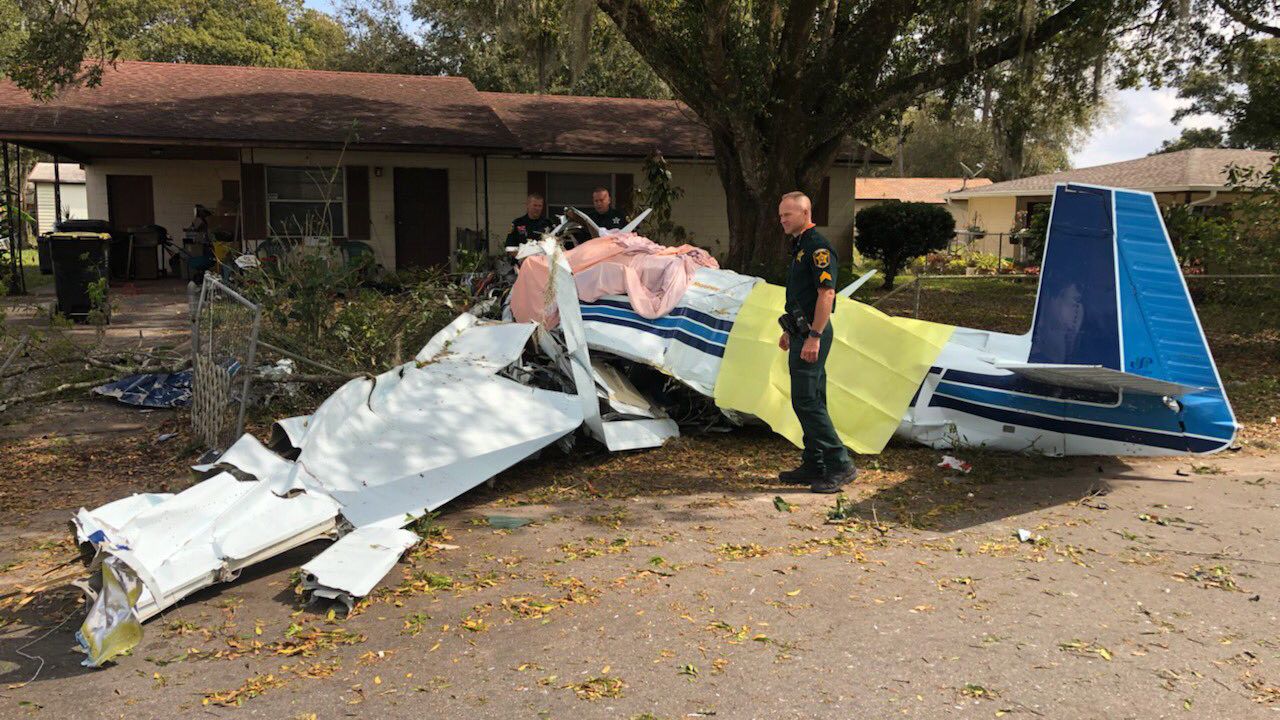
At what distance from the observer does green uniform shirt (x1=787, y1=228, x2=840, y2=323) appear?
5.91 m

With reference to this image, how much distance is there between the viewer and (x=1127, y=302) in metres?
6.05

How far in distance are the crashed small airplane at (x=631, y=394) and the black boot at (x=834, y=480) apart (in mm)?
463

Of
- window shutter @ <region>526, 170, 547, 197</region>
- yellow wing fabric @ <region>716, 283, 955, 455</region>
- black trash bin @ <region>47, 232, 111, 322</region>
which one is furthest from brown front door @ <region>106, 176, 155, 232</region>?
yellow wing fabric @ <region>716, 283, 955, 455</region>

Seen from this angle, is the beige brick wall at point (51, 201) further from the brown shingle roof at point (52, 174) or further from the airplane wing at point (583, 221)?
the airplane wing at point (583, 221)

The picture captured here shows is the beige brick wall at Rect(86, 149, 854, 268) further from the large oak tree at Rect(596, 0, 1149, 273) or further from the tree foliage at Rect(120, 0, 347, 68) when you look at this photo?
the tree foliage at Rect(120, 0, 347, 68)

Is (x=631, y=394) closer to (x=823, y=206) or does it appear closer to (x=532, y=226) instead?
(x=532, y=226)

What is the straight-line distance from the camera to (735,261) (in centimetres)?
1414

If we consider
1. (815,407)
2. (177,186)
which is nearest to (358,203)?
(177,186)

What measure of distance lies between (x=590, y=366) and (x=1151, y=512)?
371 cm

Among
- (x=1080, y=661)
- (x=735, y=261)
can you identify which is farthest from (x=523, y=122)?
(x=1080, y=661)

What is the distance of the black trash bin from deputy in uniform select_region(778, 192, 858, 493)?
10316 mm

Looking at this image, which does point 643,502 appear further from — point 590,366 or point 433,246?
point 433,246

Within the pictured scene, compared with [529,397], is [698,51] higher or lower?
higher

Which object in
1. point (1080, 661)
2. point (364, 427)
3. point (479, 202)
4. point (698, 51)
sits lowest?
point (1080, 661)
